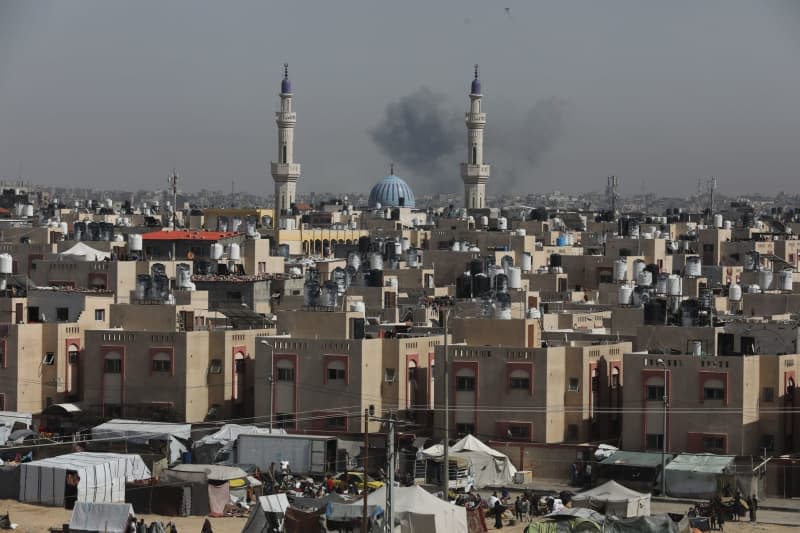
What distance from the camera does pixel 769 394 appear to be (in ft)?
145

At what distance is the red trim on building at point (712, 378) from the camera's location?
43.5m

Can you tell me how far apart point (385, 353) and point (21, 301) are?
10548 millimetres

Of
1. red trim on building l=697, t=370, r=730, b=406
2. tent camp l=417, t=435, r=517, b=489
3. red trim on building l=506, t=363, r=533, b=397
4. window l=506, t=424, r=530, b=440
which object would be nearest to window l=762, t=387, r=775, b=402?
red trim on building l=697, t=370, r=730, b=406

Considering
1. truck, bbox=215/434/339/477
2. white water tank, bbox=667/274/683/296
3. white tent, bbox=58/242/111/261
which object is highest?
white tent, bbox=58/242/111/261

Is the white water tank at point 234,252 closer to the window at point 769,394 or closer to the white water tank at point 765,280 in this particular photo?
the white water tank at point 765,280

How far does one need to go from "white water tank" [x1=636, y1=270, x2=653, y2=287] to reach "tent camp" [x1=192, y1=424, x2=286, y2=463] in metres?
24.8

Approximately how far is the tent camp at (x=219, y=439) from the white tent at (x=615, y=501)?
28.2ft

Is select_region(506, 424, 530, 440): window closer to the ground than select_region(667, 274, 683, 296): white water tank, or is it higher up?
closer to the ground

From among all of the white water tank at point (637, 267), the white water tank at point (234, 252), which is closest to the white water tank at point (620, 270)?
the white water tank at point (637, 267)

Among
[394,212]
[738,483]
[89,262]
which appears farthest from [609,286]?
[394,212]

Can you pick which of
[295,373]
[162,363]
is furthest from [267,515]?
[162,363]

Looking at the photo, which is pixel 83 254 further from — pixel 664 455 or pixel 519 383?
pixel 664 455

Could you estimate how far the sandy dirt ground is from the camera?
39000 millimetres

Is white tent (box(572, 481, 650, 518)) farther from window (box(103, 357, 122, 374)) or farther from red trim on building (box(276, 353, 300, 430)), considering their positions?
window (box(103, 357, 122, 374))
